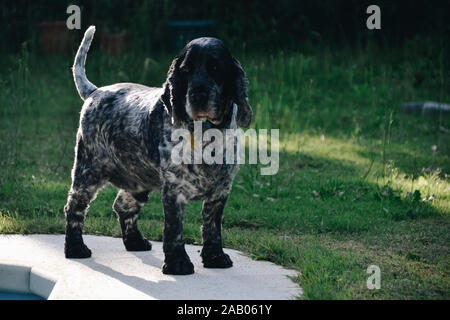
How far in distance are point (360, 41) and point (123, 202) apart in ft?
28.5

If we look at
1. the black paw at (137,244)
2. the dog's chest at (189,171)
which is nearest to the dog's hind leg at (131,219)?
the black paw at (137,244)

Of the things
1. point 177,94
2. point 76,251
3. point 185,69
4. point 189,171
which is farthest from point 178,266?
point 185,69

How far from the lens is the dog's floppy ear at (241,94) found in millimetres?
4148

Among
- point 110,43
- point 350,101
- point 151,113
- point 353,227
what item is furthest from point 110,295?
point 110,43

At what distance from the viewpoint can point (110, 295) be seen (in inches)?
151

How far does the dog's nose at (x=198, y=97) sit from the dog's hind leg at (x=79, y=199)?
1.10m

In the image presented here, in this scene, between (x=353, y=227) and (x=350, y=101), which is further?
(x=350, y=101)

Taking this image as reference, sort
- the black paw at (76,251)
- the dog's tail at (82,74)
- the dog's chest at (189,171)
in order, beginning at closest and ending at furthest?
the dog's chest at (189,171)
the black paw at (76,251)
the dog's tail at (82,74)

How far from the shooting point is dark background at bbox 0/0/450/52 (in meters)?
12.2

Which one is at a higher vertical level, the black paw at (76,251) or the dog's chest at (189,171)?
the dog's chest at (189,171)

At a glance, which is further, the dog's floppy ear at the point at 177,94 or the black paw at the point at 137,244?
the black paw at the point at 137,244

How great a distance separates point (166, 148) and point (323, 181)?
318 cm

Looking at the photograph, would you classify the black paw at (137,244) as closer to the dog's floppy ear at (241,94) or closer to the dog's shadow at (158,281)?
the dog's shadow at (158,281)

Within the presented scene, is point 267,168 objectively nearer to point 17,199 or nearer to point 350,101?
point 17,199
